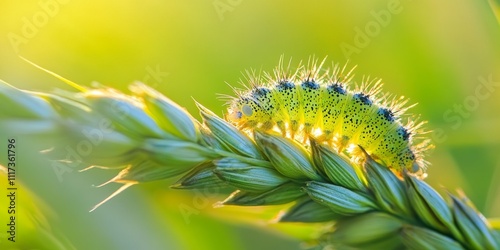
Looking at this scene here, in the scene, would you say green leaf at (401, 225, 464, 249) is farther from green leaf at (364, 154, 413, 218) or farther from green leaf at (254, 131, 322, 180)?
green leaf at (254, 131, 322, 180)

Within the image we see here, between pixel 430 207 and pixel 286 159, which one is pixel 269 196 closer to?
pixel 286 159

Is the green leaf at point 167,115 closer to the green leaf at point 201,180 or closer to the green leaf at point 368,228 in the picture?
the green leaf at point 201,180

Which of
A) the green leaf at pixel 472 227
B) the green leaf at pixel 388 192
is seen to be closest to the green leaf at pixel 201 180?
the green leaf at pixel 388 192

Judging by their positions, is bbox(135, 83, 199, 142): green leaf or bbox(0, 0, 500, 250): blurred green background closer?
bbox(135, 83, 199, 142): green leaf

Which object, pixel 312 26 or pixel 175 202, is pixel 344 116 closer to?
pixel 175 202

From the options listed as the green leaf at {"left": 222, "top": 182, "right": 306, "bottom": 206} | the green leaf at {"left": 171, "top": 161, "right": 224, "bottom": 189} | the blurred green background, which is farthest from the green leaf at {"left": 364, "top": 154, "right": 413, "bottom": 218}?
the blurred green background
